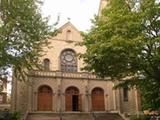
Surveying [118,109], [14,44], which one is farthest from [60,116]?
[14,44]

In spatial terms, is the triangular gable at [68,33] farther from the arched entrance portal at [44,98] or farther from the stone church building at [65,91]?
the arched entrance portal at [44,98]

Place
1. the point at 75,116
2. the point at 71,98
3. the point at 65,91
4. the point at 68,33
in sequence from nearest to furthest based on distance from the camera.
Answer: the point at 75,116 → the point at 65,91 → the point at 71,98 → the point at 68,33

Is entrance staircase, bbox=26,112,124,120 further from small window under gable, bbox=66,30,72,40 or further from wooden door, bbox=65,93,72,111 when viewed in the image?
small window under gable, bbox=66,30,72,40

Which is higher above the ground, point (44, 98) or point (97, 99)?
point (44, 98)

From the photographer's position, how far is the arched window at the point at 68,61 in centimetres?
3531

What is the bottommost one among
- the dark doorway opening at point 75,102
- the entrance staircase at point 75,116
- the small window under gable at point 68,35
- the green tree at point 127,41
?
the entrance staircase at point 75,116

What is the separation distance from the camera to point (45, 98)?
31.6 m

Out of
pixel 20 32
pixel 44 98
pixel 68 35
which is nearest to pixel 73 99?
pixel 44 98

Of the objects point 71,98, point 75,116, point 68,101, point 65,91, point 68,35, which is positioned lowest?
point 75,116

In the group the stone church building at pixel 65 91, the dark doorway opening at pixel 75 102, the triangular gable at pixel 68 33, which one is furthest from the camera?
the triangular gable at pixel 68 33

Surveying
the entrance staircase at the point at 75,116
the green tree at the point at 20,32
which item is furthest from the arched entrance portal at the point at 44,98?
the green tree at the point at 20,32

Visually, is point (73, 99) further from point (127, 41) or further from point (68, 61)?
point (127, 41)

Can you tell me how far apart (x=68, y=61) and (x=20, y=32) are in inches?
Result: 684

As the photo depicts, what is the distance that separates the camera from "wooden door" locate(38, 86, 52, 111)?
31.2 metres
